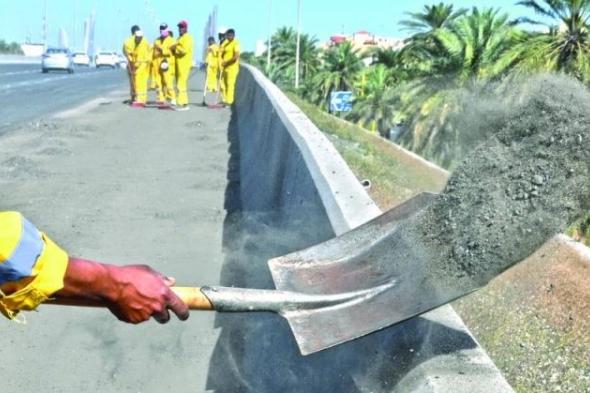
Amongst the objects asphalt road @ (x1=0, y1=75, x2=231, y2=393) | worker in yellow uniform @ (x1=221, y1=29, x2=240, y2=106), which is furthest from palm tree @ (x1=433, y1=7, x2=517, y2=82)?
asphalt road @ (x1=0, y1=75, x2=231, y2=393)

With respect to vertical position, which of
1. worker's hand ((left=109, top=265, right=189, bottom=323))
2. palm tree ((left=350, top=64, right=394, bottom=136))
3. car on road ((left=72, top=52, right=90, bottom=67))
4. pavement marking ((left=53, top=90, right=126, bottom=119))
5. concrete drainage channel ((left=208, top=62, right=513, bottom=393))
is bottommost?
car on road ((left=72, top=52, right=90, bottom=67))

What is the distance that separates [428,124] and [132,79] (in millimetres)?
14312

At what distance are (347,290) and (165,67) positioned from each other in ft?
63.8

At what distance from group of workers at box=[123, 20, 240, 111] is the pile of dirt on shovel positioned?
1862 centimetres

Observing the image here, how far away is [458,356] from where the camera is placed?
3.09 meters

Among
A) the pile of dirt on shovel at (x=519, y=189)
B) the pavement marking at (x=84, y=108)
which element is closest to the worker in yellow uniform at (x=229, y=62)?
the pavement marking at (x=84, y=108)

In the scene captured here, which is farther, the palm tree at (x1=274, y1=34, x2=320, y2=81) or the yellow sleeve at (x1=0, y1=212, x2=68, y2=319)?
the palm tree at (x1=274, y1=34, x2=320, y2=81)

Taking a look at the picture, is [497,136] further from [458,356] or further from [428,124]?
[428,124]

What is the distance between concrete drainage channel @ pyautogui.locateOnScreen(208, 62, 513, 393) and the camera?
10.2 feet

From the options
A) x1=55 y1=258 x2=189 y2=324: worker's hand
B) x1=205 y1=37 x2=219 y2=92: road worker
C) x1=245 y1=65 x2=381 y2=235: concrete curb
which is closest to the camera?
x1=55 y1=258 x2=189 y2=324: worker's hand

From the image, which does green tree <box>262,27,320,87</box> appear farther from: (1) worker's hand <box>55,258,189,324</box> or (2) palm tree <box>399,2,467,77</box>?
(1) worker's hand <box>55,258,189,324</box>

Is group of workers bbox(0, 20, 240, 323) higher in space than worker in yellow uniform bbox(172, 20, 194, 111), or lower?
higher

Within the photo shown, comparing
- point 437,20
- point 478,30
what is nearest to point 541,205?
point 478,30

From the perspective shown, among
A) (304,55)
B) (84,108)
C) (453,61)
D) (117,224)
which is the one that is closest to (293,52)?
(304,55)
